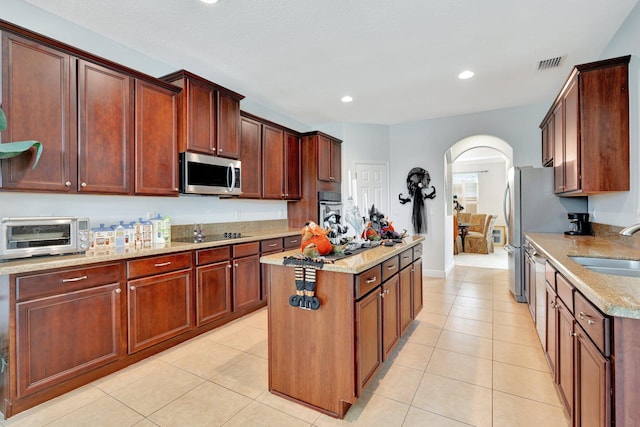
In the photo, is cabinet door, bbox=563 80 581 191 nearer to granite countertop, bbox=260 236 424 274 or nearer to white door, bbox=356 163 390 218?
granite countertop, bbox=260 236 424 274

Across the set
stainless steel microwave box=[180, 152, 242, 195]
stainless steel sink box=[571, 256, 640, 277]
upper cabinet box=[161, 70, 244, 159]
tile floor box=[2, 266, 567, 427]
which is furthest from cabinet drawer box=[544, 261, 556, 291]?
upper cabinet box=[161, 70, 244, 159]

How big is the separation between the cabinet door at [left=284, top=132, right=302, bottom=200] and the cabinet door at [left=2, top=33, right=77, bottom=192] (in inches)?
105

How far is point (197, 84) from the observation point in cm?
307

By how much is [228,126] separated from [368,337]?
8.72 ft

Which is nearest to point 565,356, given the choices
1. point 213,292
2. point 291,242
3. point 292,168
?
point 213,292

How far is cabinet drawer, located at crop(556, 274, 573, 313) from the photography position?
1.58 metres

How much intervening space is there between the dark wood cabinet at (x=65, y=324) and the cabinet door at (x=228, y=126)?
1654 mm

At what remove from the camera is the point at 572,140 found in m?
2.78

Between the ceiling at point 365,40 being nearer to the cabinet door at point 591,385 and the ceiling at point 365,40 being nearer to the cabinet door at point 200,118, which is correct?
the cabinet door at point 200,118

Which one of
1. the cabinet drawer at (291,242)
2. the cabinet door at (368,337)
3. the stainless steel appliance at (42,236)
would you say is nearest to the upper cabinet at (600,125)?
the cabinet door at (368,337)

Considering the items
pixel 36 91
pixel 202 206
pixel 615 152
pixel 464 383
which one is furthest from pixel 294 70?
pixel 464 383

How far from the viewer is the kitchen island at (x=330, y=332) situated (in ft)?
5.82

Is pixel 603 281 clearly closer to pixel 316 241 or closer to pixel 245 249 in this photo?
pixel 316 241

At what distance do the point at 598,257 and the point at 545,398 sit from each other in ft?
3.19
